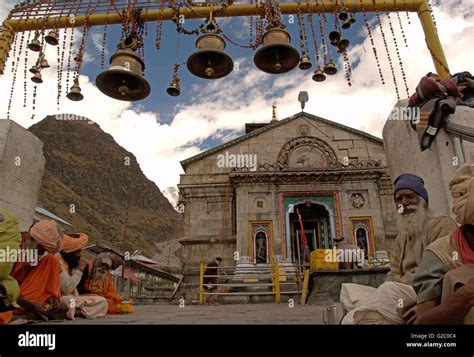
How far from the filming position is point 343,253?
13.2 m

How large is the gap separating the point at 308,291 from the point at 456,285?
10.3 metres

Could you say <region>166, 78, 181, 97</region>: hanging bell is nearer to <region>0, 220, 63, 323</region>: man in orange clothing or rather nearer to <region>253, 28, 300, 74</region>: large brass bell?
<region>253, 28, 300, 74</region>: large brass bell

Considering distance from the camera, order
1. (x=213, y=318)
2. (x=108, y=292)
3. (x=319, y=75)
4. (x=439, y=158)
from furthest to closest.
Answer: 1. (x=319, y=75)
2. (x=108, y=292)
3. (x=213, y=318)
4. (x=439, y=158)

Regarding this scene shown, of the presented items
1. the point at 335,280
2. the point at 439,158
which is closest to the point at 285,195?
the point at 335,280

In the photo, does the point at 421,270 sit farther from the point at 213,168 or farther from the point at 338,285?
the point at 213,168

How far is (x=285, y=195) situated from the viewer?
19.4 metres

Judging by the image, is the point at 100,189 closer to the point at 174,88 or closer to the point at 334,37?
the point at 174,88

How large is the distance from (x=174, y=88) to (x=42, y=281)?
15.4ft

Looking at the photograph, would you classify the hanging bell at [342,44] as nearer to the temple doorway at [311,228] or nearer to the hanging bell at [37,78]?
the hanging bell at [37,78]

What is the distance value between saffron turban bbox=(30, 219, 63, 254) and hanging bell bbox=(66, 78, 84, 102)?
141 inches

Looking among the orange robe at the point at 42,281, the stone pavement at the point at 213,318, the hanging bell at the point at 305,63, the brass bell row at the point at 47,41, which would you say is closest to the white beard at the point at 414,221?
the stone pavement at the point at 213,318
